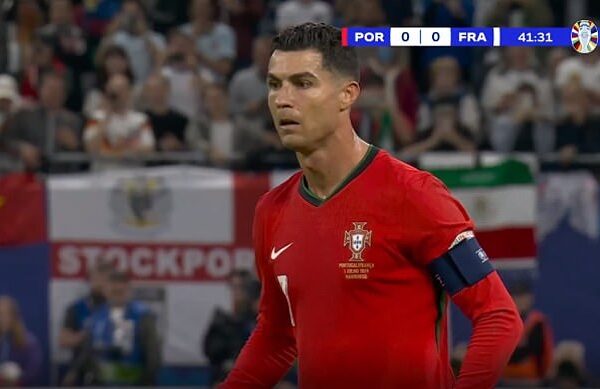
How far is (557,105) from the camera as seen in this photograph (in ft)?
44.7

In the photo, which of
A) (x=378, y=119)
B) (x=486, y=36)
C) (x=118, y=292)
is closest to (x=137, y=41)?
(x=378, y=119)

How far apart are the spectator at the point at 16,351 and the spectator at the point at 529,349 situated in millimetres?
3656

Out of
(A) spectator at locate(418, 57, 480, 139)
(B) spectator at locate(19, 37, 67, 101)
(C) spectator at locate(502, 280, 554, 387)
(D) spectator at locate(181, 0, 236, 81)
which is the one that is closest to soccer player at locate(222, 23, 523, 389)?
(C) spectator at locate(502, 280, 554, 387)

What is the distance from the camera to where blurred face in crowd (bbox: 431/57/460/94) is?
1355 cm

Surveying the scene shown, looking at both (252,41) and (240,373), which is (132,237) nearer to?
(252,41)

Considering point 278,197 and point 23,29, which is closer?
point 278,197

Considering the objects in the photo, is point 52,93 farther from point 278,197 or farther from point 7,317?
point 278,197

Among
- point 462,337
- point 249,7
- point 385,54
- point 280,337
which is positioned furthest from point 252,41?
point 280,337

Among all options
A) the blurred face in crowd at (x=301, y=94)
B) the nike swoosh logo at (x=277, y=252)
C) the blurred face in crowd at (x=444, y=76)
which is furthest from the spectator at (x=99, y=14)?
the blurred face in crowd at (x=301, y=94)

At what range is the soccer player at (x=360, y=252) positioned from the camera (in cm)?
504

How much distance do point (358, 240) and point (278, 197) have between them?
495 millimetres

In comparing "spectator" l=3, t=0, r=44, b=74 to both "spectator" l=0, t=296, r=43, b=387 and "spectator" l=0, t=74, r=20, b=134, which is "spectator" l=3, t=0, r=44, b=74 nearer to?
"spectator" l=0, t=74, r=20, b=134

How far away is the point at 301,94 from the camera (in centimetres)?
516

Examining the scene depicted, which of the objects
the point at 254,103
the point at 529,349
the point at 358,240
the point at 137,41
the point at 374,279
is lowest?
the point at 529,349
